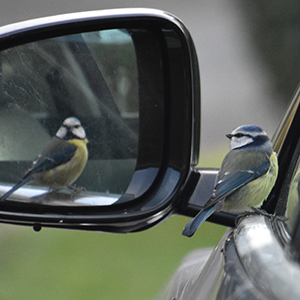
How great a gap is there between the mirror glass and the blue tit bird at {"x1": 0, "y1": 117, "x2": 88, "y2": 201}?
0.08 feet

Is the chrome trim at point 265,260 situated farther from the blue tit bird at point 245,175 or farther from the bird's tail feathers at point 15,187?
the bird's tail feathers at point 15,187

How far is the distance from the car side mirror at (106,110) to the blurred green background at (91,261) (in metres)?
3.52

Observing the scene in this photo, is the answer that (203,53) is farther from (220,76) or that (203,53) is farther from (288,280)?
(288,280)

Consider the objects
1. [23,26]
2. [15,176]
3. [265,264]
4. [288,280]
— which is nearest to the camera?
[288,280]

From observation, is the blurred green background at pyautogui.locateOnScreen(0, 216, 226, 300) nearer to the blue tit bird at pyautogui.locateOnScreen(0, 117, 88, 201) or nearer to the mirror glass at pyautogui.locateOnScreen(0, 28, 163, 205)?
the mirror glass at pyautogui.locateOnScreen(0, 28, 163, 205)

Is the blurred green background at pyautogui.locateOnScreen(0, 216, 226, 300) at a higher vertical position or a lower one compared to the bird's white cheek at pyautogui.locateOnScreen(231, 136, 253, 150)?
lower

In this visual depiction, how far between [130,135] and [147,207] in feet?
0.96

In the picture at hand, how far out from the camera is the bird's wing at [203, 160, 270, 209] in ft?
3.16

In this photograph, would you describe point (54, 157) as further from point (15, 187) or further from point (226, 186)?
point (226, 186)

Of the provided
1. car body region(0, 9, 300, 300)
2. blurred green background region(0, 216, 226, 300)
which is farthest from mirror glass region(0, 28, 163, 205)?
blurred green background region(0, 216, 226, 300)

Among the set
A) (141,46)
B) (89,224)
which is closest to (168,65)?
(141,46)

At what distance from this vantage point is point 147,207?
1760 mm

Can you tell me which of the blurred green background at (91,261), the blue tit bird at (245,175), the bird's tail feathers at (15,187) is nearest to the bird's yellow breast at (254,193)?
the blue tit bird at (245,175)

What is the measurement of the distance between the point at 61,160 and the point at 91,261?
4997mm
